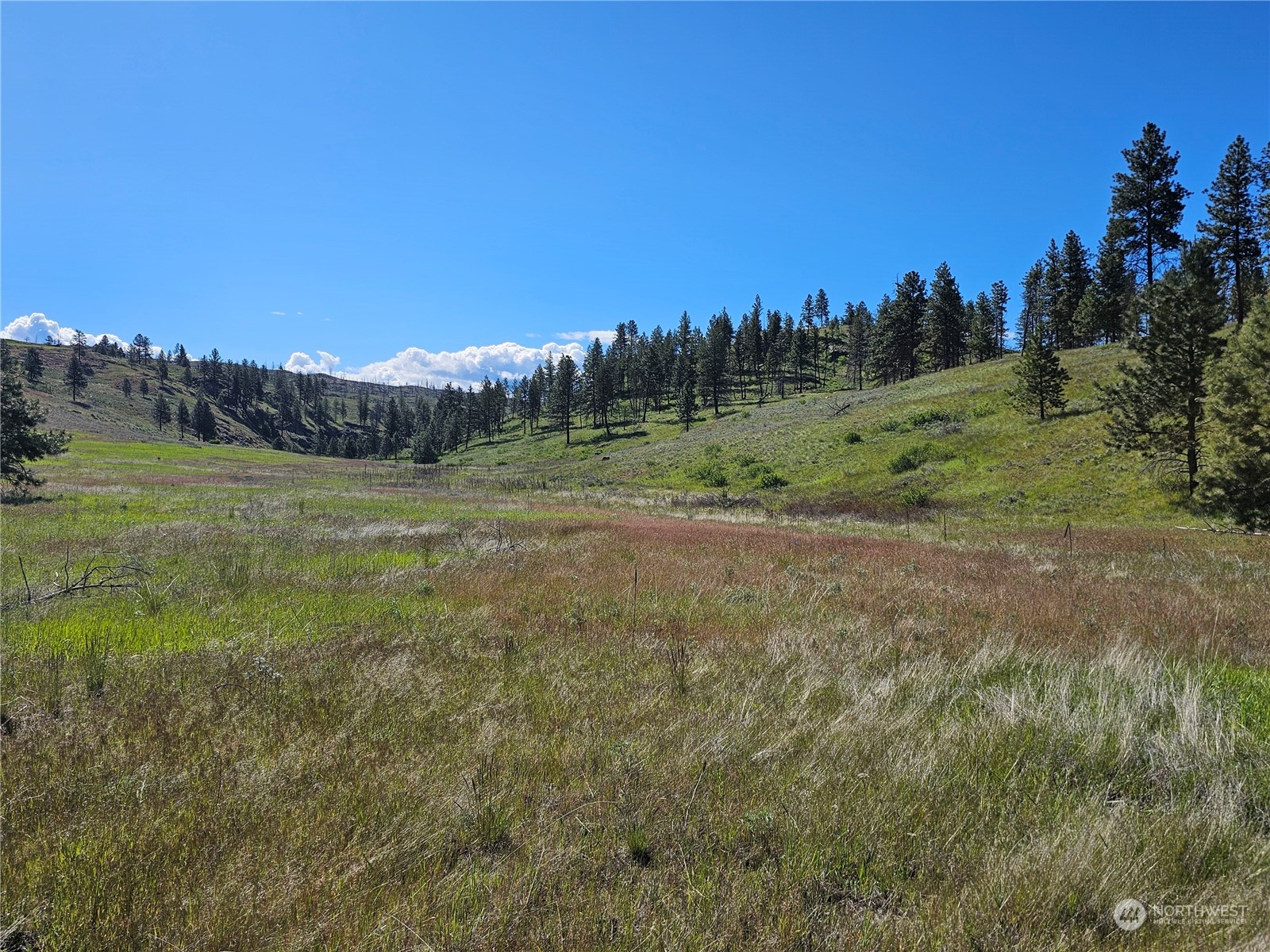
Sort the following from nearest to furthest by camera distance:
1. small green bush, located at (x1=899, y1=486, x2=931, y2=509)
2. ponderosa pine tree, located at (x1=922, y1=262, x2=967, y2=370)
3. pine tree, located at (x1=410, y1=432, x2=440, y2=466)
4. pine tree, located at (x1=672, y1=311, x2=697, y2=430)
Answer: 1. small green bush, located at (x1=899, y1=486, x2=931, y2=509)
2. ponderosa pine tree, located at (x1=922, y1=262, x2=967, y2=370)
3. pine tree, located at (x1=672, y1=311, x2=697, y2=430)
4. pine tree, located at (x1=410, y1=432, x2=440, y2=466)

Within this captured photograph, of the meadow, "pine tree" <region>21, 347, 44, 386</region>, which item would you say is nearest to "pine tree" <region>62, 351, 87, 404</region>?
"pine tree" <region>21, 347, 44, 386</region>

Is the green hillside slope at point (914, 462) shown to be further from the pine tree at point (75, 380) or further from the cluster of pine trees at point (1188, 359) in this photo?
the pine tree at point (75, 380)

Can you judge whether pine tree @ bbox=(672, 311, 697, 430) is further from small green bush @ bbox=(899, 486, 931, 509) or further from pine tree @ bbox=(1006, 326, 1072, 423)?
small green bush @ bbox=(899, 486, 931, 509)

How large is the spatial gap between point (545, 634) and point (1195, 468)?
32.5 metres

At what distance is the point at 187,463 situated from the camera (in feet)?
188

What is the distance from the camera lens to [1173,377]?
24.6 m

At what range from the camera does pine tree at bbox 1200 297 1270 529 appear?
63.6 feet

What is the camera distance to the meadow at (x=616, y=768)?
8.49ft

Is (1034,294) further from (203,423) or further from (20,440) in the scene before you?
(203,423)

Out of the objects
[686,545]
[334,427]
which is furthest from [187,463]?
[334,427]

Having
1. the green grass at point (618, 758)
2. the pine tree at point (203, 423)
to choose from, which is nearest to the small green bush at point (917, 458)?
the green grass at point (618, 758)

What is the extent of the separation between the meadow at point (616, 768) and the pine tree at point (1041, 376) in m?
35.1

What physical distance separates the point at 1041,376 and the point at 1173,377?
13417 mm

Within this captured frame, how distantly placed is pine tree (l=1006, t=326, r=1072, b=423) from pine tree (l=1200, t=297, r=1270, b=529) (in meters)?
16.6
